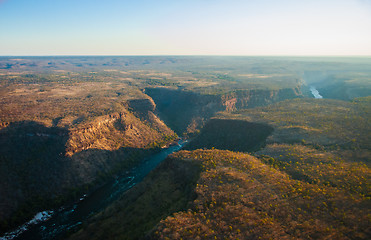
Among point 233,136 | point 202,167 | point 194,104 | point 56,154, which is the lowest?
point 56,154

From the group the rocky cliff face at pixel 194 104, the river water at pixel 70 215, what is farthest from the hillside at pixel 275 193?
the rocky cliff face at pixel 194 104

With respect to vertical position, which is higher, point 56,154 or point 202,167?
point 202,167

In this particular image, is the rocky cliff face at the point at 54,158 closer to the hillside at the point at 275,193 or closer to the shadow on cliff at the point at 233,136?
the hillside at the point at 275,193

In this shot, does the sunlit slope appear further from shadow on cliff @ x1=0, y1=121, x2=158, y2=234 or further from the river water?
shadow on cliff @ x1=0, y1=121, x2=158, y2=234

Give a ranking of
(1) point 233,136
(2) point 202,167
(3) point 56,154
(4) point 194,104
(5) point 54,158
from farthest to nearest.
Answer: (4) point 194,104 < (1) point 233,136 < (3) point 56,154 < (5) point 54,158 < (2) point 202,167

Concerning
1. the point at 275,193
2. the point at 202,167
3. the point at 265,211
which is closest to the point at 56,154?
the point at 202,167

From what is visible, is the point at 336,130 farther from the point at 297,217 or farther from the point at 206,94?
the point at 206,94

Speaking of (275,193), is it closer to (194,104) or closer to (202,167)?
(202,167)
